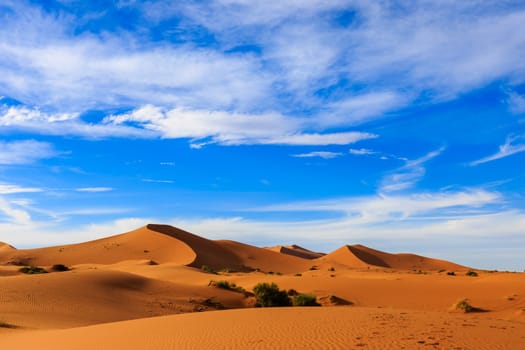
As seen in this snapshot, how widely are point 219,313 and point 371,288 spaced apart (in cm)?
1603

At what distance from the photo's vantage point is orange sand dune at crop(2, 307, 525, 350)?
1047 centimetres

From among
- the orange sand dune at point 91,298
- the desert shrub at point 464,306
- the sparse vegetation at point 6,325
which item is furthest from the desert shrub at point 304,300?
the sparse vegetation at point 6,325

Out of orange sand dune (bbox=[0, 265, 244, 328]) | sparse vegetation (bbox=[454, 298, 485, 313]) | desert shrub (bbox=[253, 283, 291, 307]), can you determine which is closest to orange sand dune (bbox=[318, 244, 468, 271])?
orange sand dune (bbox=[0, 265, 244, 328])

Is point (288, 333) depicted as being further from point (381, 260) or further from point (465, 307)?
point (381, 260)

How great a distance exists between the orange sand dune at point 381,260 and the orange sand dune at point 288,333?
56.7m

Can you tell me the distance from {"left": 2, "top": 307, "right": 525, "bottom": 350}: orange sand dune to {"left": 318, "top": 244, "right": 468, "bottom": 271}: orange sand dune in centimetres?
5669

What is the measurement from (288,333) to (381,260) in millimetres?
67016

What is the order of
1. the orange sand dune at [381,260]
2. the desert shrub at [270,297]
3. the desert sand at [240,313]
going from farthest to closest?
the orange sand dune at [381,260] < the desert shrub at [270,297] < the desert sand at [240,313]

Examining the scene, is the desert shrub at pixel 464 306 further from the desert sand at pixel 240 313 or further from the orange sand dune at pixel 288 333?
the orange sand dune at pixel 288 333

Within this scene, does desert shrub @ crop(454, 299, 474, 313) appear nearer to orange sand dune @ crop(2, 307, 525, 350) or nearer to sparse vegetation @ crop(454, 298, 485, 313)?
sparse vegetation @ crop(454, 298, 485, 313)

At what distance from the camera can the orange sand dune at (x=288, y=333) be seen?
1047cm

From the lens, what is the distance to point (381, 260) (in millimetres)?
75438

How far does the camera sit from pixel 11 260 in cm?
5169

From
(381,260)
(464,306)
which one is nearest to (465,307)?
(464,306)
